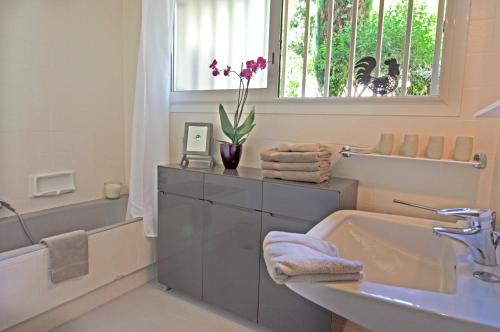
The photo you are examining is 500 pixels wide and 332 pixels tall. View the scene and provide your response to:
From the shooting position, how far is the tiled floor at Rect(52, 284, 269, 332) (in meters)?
1.82

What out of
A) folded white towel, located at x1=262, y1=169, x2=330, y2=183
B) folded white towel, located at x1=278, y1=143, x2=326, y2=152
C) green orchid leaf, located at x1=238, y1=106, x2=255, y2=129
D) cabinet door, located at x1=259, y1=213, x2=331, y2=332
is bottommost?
cabinet door, located at x1=259, y1=213, x2=331, y2=332

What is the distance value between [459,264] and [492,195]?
61cm

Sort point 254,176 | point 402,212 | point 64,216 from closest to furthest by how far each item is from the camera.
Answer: point 402,212 < point 254,176 < point 64,216

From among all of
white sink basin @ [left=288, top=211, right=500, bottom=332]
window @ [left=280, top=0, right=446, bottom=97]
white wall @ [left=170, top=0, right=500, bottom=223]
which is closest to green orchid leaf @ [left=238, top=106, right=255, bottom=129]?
white wall @ [left=170, top=0, right=500, bottom=223]

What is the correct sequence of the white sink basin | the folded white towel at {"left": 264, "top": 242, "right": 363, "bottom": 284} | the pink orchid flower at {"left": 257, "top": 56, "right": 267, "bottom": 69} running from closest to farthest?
1. the white sink basin
2. the folded white towel at {"left": 264, "top": 242, "right": 363, "bottom": 284}
3. the pink orchid flower at {"left": 257, "top": 56, "right": 267, "bottom": 69}

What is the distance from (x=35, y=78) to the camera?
6.70ft

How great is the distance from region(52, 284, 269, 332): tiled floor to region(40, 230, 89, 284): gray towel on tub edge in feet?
1.01

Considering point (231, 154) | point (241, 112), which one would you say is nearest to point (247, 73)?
point (241, 112)

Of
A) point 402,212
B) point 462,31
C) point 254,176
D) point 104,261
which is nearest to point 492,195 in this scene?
point 402,212

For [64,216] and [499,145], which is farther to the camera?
[64,216]

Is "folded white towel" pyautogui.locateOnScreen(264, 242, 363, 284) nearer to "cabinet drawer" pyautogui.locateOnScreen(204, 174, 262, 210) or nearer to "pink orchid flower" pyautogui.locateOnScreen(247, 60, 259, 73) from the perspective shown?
"cabinet drawer" pyautogui.locateOnScreen(204, 174, 262, 210)

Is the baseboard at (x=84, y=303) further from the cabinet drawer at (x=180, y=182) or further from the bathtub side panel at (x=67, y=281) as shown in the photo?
the cabinet drawer at (x=180, y=182)

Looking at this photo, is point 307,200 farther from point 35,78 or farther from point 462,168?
point 35,78

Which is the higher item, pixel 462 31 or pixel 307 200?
pixel 462 31
